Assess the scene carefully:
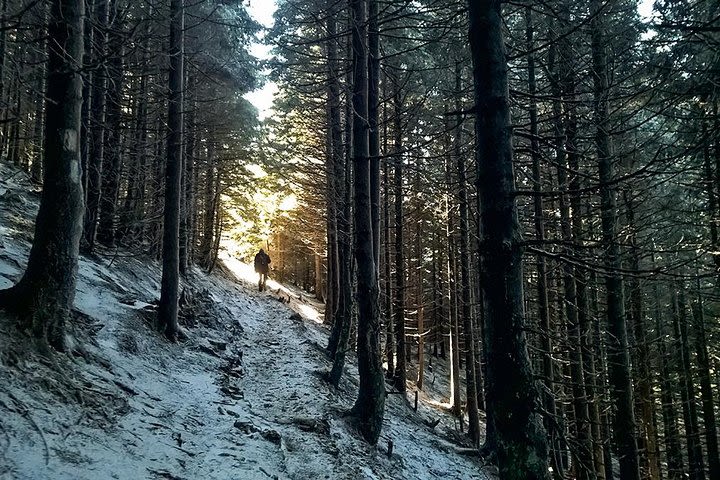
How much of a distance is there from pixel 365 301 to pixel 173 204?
5.20 metres

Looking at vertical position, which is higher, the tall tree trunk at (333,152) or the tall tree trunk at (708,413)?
the tall tree trunk at (333,152)

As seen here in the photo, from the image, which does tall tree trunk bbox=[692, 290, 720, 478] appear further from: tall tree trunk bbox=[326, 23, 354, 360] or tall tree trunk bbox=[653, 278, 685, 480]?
tall tree trunk bbox=[326, 23, 354, 360]

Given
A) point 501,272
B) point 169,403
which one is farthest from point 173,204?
point 501,272

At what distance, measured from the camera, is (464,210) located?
12891 mm

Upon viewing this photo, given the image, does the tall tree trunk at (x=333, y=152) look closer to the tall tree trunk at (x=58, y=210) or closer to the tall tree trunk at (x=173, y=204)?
A: the tall tree trunk at (x=173, y=204)

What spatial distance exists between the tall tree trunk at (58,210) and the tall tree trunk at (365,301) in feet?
15.0

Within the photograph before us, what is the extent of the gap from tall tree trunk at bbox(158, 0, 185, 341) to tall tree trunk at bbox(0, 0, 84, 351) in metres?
3.60

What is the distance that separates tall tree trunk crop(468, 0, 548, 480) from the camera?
12.7ft

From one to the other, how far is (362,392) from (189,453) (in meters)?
3.66

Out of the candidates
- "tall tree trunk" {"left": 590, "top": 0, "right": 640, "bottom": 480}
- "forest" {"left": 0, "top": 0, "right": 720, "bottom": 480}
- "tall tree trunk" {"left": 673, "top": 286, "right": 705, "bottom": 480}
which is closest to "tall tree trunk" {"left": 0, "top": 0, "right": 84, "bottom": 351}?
"forest" {"left": 0, "top": 0, "right": 720, "bottom": 480}

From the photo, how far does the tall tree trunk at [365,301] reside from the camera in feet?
27.2

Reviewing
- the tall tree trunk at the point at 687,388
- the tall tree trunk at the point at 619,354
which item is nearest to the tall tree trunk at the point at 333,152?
the tall tree trunk at the point at 619,354

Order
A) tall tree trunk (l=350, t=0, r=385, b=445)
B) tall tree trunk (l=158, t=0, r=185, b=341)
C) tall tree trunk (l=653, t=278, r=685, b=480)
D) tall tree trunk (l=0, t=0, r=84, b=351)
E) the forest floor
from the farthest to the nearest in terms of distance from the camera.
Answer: tall tree trunk (l=653, t=278, r=685, b=480) → tall tree trunk (l=158, t=0, r=185, b=341) → tall tree trunk (l=350, t=0, r=385, b=445) → tall tree trunk (l=0, t=0, r=84, b=351) → the forest floor

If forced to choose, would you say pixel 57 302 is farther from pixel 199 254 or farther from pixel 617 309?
pixel 199 254
